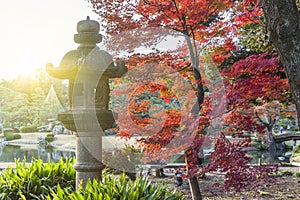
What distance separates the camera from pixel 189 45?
17.9 feet

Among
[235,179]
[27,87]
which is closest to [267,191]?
[235,179]

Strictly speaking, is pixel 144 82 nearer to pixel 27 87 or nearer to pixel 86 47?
pixel 86 47

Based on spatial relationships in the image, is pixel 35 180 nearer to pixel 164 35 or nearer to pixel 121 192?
pixel 121 192

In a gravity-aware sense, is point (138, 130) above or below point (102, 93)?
below

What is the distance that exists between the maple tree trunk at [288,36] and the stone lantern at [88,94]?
2.03 metres

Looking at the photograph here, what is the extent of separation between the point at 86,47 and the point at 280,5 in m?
2.50

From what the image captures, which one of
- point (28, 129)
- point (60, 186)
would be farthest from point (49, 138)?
point (60, 186)

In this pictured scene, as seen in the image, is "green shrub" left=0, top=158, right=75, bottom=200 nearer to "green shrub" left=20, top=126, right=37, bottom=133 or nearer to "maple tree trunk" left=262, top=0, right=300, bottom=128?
"maple tree trunk" left=262, top=0, right=300, bottom=128

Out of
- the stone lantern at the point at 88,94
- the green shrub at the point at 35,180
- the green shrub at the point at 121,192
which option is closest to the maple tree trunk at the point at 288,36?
the green shrub at the point at 121,192

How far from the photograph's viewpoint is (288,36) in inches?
112

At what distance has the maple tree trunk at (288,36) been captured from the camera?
2812 mm

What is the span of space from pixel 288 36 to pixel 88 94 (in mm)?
2580

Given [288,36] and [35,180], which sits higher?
[288,36]

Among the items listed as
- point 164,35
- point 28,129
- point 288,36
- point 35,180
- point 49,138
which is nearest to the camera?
point 288,36
